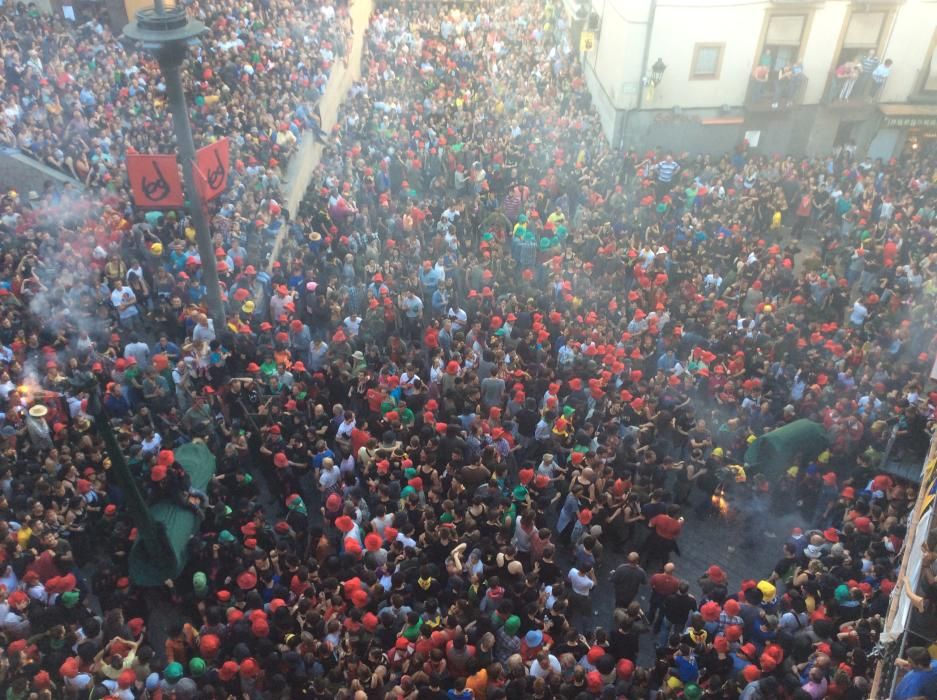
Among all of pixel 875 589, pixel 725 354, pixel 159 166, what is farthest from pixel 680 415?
pixel 159 166

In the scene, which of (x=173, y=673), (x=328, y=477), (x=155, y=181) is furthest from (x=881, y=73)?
(x=173, y=673)

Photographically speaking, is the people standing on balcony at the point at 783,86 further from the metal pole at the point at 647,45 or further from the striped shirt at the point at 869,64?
the metal pole at the point at 647,45

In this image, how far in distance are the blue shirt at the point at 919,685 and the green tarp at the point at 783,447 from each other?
14.9 feet

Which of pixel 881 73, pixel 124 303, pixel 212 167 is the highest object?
pixel 881 73

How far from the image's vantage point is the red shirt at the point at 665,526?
931 centimetres

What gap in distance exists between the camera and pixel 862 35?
20812mm

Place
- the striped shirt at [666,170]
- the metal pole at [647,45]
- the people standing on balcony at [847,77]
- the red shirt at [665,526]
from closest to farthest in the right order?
the red shirt at [665,526], the striped shirt at [666,170], the metal pole at [647,45], the people standing on balcony at [847,77]

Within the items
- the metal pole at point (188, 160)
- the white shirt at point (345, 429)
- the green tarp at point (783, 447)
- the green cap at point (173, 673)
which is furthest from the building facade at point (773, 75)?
the green cap at point (173, 673)

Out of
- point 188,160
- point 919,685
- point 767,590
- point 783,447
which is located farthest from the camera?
point 188,160

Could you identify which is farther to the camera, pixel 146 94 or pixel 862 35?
pixel 862 35

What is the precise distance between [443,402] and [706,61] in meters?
14.5

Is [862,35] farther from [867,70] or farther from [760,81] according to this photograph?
[760,81]

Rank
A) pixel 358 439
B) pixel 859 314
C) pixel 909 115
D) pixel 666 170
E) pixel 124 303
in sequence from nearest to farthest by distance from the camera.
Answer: pixel 358 439 < pixel 124 303 < pixel 859 314 < pixel 666 170 < pixel 909 115

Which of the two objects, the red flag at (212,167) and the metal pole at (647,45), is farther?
the metal pole at (647,45)
